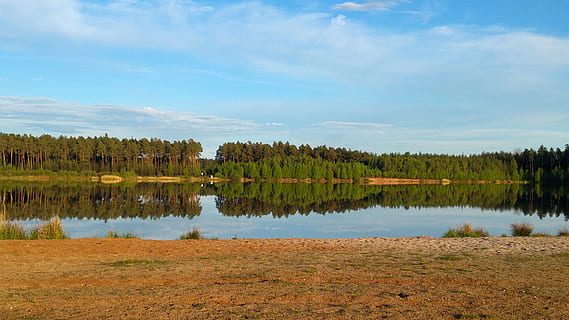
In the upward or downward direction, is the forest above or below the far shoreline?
above

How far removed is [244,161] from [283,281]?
414ft

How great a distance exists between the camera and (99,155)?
107 metres

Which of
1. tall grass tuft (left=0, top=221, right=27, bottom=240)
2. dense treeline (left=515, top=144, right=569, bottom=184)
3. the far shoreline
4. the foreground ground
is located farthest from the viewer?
dense treeline (left=515, top=144, right=569, bottom=184)

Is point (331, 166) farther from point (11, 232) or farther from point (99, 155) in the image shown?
point (11, 232)

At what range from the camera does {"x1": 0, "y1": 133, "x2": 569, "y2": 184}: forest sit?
98.0 metres

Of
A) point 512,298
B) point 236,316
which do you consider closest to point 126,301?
point 236,316

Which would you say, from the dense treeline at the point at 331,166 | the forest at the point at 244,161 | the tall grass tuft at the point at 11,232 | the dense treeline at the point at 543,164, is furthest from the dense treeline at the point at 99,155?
the dense treeline at the point at 543,164

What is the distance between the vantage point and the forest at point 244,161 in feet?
322

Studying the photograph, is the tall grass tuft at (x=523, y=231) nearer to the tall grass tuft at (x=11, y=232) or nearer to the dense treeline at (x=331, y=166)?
the tall grass tuft at (x=11, y=232)

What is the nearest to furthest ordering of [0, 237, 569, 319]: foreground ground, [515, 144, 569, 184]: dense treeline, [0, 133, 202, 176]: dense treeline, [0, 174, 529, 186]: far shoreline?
[0, 237, 569, 319]: foreground ground → [0, 174, 529, 186]: far shoreline → [0, 133, 202, 176]: dense treeline → [515, 144, 569, 184]: dense treeline

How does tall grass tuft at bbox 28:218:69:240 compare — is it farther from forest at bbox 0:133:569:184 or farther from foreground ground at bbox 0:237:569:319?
forest at bbox 0:133:569:184

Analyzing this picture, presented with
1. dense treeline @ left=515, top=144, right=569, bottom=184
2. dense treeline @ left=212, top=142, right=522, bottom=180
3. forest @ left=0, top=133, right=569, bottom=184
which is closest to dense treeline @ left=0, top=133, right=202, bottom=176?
forest @ left=0, top=133, right=569, bottom=184

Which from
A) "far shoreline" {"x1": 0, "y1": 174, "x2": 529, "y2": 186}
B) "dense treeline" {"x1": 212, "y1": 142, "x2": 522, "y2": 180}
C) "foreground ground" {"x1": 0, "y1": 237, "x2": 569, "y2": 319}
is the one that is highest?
"dense treeline" {"x1": 212, "y1": 142, "x2": 522, "y2": 180}

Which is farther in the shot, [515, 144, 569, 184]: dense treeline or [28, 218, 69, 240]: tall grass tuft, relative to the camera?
[515, 144, 569, 184]: dense treeline
